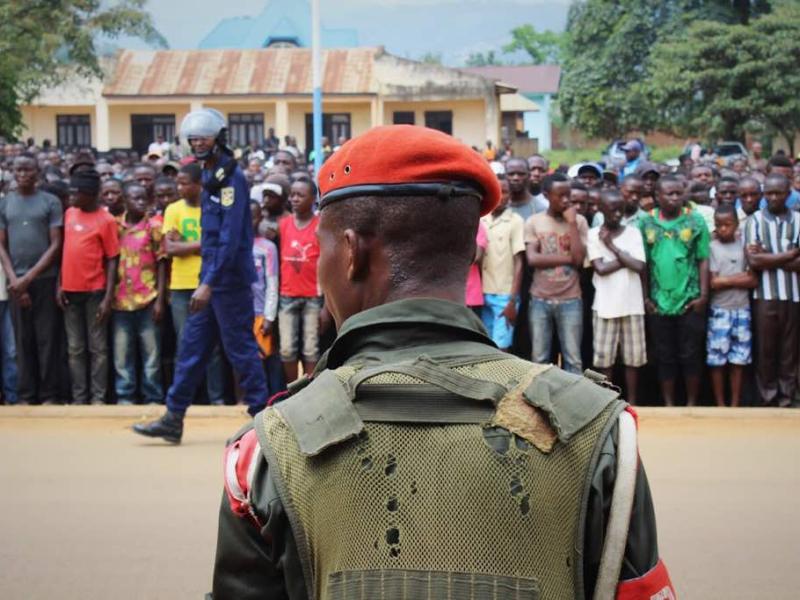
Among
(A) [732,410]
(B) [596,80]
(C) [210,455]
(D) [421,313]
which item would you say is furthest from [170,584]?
(B) [596,80]

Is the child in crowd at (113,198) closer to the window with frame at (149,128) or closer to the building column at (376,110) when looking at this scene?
the building column at (376,110)

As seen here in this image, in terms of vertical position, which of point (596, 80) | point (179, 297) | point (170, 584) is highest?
point (596, 80)

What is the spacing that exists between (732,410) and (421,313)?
7.42m

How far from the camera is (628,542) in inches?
72.7

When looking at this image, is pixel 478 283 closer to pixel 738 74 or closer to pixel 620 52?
pixel 738 74

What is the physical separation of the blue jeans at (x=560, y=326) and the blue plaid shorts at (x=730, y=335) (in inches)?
38.3

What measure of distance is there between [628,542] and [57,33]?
34.1 meters

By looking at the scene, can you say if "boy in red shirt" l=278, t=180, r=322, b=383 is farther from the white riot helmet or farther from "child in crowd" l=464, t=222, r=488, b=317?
the white riot helmet

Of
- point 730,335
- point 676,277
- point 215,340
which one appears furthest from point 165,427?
point 730,335

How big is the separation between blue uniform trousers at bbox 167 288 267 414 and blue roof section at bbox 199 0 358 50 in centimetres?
5358

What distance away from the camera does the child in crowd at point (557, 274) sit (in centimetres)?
904

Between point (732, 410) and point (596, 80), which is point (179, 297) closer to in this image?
point (732, 410)

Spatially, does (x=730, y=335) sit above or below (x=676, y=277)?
below

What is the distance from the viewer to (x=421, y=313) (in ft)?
6.33
